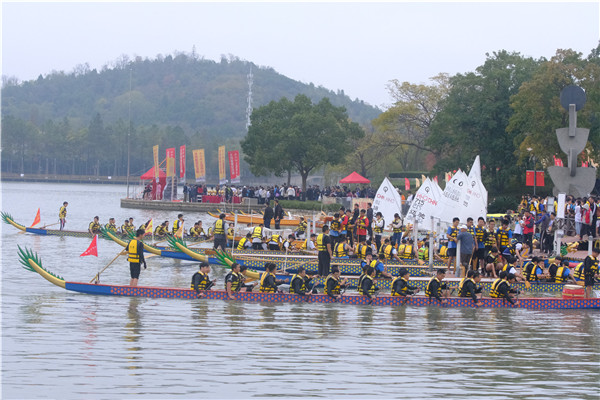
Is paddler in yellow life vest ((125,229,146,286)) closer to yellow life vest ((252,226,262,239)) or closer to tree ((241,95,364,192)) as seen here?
yellow life vest ((252,226,262,239))

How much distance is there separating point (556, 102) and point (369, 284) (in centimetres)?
3343

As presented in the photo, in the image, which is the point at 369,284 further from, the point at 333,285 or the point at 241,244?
the point at 241,244

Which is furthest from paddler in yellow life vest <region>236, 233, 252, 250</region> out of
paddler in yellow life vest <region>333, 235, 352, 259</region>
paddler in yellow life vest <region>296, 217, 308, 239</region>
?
paddler in yellow life vest <region>333, 235, 352, 259</region>

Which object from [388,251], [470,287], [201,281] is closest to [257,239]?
[388,251]

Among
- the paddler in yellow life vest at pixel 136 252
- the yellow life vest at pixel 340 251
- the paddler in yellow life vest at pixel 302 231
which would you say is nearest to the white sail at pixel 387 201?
the paddler in yellow life vest at pixel 302 231

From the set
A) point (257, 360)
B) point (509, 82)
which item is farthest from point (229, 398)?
point (509, 82)

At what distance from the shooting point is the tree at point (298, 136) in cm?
7338

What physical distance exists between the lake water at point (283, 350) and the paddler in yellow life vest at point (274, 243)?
394 inches

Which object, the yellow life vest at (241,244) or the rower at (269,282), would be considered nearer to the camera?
the rower at (269,282)

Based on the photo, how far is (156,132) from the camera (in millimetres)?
172250

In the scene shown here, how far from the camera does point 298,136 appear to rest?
73.1 m

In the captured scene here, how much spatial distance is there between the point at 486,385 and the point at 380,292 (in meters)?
11.1

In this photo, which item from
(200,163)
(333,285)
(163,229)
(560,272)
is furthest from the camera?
(200,163)

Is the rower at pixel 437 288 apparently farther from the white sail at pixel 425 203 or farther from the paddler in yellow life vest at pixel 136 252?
the white sail at pixel 425 203
